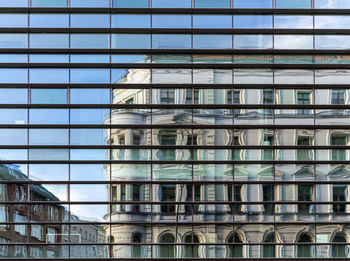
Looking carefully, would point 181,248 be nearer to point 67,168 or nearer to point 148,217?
point 148,217

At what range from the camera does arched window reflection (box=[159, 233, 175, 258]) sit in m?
17.7

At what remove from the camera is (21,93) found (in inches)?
732

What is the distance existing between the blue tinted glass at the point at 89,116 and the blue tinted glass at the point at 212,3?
6.04m

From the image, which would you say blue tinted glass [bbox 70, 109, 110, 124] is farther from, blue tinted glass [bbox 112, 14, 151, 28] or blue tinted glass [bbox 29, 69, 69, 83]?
blue tinted glass [bbox 112, 14, 151, 28]

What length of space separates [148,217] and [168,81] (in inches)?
226

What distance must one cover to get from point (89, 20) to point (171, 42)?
144 inches

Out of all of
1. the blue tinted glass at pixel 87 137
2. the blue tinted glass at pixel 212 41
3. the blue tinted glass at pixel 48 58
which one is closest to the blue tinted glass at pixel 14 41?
the blue tinted glass at pixel 48 58

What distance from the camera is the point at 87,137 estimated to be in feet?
60.2

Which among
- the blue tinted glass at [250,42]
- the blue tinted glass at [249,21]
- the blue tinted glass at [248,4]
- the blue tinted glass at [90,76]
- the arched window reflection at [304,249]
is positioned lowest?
the arched window reflection at [304,249]

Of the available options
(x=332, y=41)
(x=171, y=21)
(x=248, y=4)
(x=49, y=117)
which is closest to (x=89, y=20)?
(x=171, y=21)

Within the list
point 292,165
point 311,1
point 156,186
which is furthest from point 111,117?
point 311,1

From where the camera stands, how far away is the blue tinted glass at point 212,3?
18.9 m

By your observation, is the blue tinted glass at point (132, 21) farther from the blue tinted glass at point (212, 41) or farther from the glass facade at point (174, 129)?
the blue tinted glass at point (212, 41)

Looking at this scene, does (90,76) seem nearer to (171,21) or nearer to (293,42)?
(171,21)
